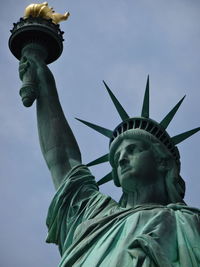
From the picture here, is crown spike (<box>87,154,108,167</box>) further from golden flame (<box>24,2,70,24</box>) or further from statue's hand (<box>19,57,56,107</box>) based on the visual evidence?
golden flame (<box>24,2,70,24</box>)

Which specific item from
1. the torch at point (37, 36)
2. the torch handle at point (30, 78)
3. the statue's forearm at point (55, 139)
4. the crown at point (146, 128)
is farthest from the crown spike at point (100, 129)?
the torch at point (37, 36)

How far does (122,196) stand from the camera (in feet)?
39.2

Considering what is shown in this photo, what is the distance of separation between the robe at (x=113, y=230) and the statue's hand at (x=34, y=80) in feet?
4.19

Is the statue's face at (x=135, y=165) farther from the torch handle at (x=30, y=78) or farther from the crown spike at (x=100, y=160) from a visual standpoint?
the torch handle at (x=30, y=78)

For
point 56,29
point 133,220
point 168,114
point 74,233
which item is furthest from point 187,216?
point 56,29

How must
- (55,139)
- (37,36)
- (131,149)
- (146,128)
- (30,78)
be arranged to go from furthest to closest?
(37,36), (30,78), (55,139), (146,128), (131,149)

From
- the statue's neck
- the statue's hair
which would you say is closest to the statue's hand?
the statue's hair

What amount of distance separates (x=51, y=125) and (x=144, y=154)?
56.5 inches

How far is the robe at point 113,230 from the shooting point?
33.1ft

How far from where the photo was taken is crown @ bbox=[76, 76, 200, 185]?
1224cm

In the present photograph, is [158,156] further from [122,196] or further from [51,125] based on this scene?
[51,125]

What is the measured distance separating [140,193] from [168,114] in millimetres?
1431

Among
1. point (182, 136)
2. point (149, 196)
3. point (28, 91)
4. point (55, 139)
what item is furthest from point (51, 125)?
point (149, 196)

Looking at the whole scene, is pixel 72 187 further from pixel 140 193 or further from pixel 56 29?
pixel 56 29
